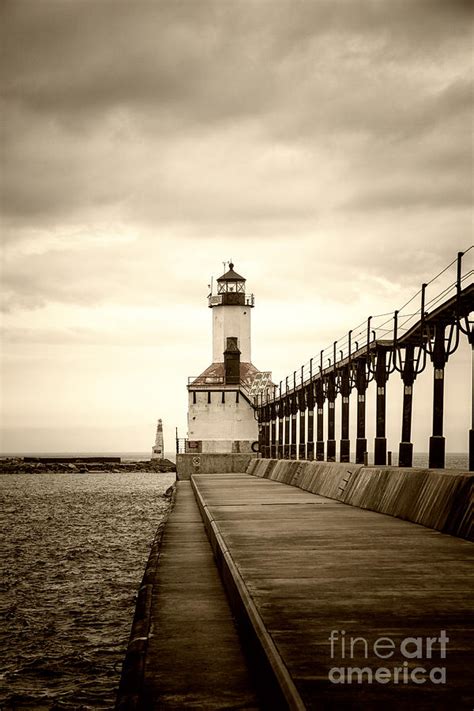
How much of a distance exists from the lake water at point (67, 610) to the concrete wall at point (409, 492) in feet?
13.7

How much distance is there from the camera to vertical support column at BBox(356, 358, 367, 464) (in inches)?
Answer: 1146

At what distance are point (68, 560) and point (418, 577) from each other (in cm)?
1510

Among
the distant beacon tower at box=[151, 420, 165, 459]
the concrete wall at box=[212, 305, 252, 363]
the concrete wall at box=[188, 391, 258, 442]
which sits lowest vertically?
the distant beacon tower at box=[151, 420, 165, 459]

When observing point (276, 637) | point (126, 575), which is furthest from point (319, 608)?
point (126, 575)

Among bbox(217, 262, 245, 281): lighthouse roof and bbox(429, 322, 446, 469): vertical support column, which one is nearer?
bbox(429, 322, 446, 469): vertical support column

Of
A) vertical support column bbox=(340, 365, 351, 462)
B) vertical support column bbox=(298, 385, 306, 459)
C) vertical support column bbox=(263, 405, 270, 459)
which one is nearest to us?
vertical support column bbox=(340, 365, 351, 462)

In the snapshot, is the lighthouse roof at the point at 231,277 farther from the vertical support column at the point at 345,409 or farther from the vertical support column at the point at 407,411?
the vertical support column at the point at 407,411

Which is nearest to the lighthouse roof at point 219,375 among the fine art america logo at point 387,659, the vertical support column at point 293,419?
the vertical support column at point 293,419

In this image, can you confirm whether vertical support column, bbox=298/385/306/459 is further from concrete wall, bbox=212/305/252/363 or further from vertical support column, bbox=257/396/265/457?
concrete wall, bbox=212/305/252/363

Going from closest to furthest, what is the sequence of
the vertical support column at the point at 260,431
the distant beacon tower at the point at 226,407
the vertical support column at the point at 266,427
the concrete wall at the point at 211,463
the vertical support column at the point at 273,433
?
1. the concrete wall at the point at 211,463
2. the vertical support column at the point at 273,433
3. the vertical support column at the point at 266,427
4. the vertical support column at the point at 260,431
5. the distant beacon tower at the point at 226,407

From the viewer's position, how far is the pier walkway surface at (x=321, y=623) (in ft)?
13.8

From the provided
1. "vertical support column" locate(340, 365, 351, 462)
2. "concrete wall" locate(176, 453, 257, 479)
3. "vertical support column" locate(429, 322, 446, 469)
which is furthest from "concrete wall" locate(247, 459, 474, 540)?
"concrete wall" locate(176, 453, 257, 479)

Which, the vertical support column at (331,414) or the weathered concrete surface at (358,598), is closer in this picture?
the weathered concrete surface at (358,598)

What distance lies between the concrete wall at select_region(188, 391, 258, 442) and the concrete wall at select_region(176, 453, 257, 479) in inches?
381
